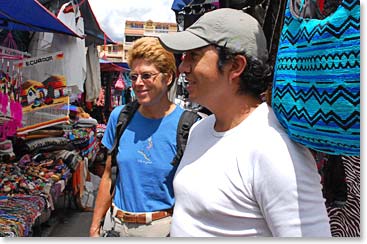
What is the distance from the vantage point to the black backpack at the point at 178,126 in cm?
181

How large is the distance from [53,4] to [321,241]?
446 cm

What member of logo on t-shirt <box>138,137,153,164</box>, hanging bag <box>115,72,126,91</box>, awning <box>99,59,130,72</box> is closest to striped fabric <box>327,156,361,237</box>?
logo on t-shirt <box>138,137,153,164</box>

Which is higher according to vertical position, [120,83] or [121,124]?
[121,124]

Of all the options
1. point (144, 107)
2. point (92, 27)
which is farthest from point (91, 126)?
point (144, 107)

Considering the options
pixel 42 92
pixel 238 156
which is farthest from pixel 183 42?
pixel 42 92

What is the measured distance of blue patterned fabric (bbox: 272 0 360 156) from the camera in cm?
74

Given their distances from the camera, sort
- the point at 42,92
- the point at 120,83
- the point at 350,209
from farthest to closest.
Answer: the point at 120,83 < the point at 42,92 < the point at 350,209

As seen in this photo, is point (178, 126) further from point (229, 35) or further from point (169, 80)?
point (229, 35)

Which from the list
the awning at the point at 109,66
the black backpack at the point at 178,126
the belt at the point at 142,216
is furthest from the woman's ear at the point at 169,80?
the awning at the point at 109,66

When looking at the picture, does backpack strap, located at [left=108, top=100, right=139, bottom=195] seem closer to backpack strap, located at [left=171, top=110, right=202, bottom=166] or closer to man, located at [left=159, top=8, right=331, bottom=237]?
backpack strap, located at [left=171, top=110, right=202, bottom=166]

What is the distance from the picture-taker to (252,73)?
3.76ft

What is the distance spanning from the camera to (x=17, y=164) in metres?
4.04

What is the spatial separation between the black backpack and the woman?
2 centimetres

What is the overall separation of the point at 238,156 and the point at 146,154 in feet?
2.68
